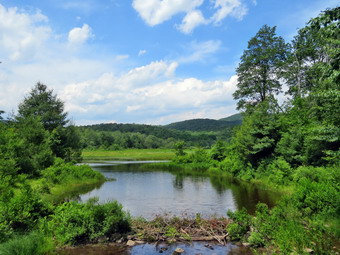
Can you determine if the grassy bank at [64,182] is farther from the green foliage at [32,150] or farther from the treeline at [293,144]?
the treeline at [293,144]

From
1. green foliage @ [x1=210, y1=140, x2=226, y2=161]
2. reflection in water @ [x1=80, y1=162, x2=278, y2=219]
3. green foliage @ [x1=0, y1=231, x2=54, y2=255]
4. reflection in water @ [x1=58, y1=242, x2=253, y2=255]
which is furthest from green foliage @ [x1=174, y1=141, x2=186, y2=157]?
green foliage @ [x1=0, y1=231, x2=54, y2=255]

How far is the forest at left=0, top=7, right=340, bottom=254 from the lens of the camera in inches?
462

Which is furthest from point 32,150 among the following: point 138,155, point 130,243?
point 138,155

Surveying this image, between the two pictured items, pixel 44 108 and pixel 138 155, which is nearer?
pixel 44 108

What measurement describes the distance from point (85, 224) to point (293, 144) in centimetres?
2233

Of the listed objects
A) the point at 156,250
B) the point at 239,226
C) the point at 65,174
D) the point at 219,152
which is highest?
the point at 219,152

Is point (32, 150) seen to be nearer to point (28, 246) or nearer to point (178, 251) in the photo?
point (28, 246)

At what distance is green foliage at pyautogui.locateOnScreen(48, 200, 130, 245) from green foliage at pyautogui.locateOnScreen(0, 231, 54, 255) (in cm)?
102

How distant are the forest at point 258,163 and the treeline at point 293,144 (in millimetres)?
60

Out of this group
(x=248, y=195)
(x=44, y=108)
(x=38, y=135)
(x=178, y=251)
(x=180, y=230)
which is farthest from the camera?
(x=44, y=108)

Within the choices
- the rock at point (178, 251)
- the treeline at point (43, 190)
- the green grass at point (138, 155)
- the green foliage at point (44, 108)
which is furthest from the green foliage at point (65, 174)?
the green grass at point (138, 155)

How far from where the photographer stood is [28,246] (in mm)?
10281

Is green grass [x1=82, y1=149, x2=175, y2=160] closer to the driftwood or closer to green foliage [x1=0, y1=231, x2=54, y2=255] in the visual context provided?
the driftwood

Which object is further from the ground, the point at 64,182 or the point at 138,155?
the point at 64,182
